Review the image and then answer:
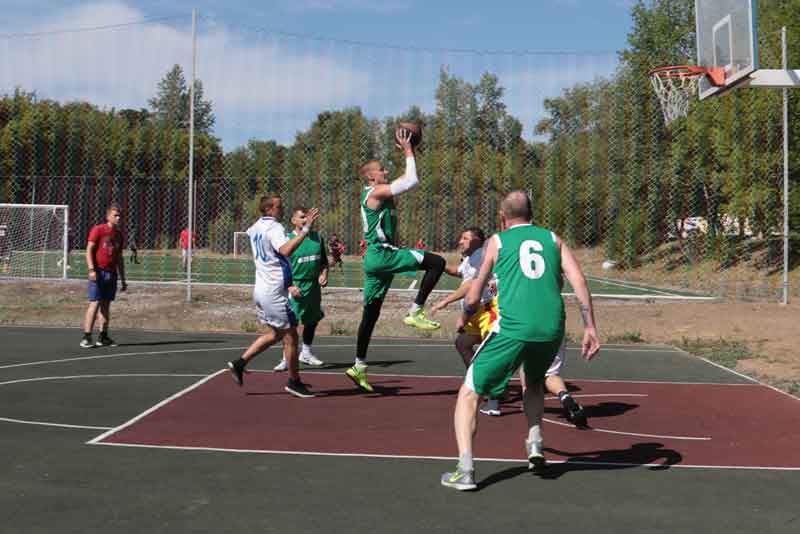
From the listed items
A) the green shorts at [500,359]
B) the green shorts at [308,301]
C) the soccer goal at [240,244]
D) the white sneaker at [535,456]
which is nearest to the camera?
the green shorts at [500,359]

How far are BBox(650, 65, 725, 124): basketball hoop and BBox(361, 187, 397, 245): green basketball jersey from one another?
20.1 ft

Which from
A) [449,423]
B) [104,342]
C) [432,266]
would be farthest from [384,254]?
[104,342]

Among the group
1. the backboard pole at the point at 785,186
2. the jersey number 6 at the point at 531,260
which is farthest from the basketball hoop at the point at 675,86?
the jersey number 6 at the point at 531,260

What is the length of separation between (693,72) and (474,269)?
264 inches

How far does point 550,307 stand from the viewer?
5723 millimetres

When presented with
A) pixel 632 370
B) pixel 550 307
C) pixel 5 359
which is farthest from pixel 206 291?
pixel 550 307

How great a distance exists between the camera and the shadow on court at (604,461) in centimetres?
611

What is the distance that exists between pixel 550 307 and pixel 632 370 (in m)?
6.66

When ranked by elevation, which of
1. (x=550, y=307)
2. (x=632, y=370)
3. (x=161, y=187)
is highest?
(x=161, y=187)

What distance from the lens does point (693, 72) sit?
45.0 feet

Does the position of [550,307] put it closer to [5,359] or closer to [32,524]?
[32,524]

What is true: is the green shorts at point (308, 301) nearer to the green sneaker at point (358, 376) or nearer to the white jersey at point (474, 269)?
Answer: the green sneaker at point (358, 376)

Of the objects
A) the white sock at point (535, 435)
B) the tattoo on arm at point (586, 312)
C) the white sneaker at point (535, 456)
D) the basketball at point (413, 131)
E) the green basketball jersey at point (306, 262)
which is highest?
the basketball at point (413, 131)

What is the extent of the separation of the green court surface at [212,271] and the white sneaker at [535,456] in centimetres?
1728
